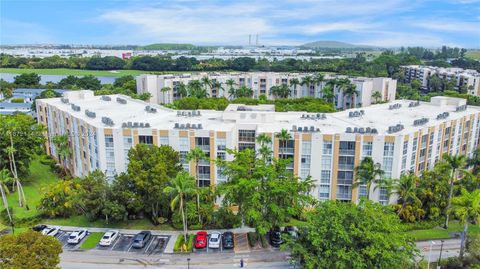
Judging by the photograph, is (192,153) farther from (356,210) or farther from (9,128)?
(9,128)

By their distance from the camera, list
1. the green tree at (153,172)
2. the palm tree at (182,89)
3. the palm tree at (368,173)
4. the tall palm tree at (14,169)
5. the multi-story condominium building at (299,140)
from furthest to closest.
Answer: the palm tree at (182,89), the tall palm tree at (14,169), the multi-story condominium building at (299,140), the palm tree at (368,173), the green tree at (153,172)

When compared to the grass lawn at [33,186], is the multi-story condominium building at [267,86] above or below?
above

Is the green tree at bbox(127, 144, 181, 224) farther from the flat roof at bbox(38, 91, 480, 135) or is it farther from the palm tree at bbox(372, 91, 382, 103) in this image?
the palm tree at bbox(372, 91, 382, 103)

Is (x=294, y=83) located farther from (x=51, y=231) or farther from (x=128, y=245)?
(x=51, y=231)

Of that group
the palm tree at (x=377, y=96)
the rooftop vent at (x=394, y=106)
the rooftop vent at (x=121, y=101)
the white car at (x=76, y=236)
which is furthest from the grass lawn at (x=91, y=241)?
the palm tree at (x=377, y=96)

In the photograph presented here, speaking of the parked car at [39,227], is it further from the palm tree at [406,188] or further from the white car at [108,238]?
the palm tree at [406,188]

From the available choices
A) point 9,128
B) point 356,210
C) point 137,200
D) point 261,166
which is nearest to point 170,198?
point 137,200

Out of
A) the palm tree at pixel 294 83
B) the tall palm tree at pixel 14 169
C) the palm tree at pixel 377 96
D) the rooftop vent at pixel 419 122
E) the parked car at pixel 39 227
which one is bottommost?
the parked car at pixel 39 227
